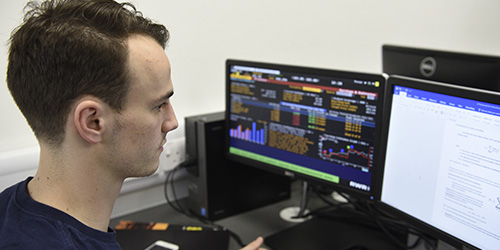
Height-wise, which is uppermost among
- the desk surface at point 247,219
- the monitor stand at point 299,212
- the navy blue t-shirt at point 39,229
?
the navy blue t-shirt at point 39,229

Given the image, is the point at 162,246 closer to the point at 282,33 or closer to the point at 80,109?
the point at 80,109

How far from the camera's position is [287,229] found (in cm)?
138

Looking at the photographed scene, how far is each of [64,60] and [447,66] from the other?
1.05 metres

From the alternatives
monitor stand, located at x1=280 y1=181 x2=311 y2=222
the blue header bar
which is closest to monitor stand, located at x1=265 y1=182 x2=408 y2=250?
monitor stand, located at x1=280 y1=181 x2=311 y2=222

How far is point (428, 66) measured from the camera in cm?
138

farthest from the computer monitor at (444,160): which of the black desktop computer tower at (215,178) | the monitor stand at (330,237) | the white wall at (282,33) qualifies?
the white wall at (282,33)

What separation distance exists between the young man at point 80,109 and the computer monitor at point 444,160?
0.55 meters

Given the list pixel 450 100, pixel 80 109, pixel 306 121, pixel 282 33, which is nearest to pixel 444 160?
pixel 450 100

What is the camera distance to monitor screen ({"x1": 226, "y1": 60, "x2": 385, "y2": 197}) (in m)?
1.18

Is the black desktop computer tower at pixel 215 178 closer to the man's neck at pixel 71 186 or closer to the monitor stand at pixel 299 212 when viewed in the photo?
the monitor stand at pixel 299 212

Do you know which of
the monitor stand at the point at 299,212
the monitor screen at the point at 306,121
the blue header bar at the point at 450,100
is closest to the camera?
the blue header bar at the point at 450,100

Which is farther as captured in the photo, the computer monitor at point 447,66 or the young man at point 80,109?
the computer monitor at point 447,66

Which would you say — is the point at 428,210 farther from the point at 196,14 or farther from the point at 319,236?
the point at 196,14

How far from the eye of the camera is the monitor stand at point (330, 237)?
127 centimetres
